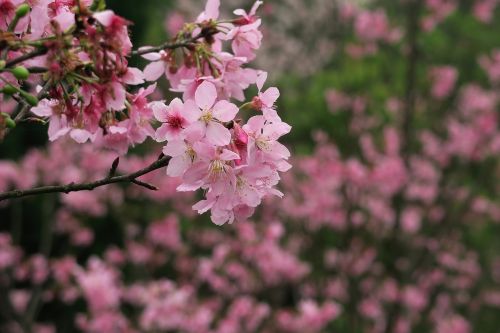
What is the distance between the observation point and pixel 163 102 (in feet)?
4.64

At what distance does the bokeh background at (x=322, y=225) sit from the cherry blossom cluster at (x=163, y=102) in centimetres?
384

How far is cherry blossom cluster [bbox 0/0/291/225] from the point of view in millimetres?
1169

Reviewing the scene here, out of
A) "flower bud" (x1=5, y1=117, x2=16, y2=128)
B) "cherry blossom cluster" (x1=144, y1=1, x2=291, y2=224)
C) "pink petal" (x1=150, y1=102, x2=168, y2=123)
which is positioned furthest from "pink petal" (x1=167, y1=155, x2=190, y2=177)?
"flower bud" (x1=5, y1=117, x2=16, y2=128)

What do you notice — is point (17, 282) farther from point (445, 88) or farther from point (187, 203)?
point (445, 88)

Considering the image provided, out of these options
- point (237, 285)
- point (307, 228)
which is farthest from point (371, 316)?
point (237, 285)

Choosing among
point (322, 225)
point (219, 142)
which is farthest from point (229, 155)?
point (322, 225)

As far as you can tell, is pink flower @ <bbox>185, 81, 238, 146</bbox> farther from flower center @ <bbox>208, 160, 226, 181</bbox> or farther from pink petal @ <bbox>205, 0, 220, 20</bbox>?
pink petal @ <bbox>205, 0, 220, 20</bbox>

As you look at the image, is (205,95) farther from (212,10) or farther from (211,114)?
(212,10)

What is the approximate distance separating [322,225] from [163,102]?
7.08 m

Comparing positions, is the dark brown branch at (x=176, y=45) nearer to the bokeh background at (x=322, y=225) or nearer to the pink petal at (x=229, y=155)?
the pink petal at (x=229, y=155)

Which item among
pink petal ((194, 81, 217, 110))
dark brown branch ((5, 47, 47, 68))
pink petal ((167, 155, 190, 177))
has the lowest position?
pink petal ((167, 155, 190, 177))

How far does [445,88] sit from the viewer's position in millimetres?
8406

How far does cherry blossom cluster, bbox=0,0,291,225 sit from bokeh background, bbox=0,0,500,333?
12.6 feet

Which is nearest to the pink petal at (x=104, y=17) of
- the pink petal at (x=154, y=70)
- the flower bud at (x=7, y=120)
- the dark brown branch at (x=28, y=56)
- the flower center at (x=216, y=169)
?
the dark brown branch at (x=28, y=56)
